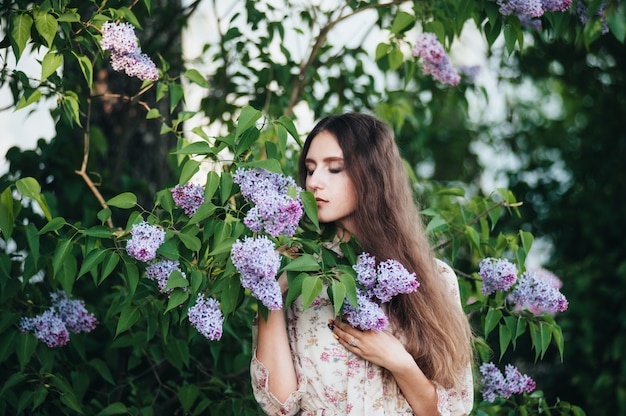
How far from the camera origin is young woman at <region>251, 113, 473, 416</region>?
189 centimetres

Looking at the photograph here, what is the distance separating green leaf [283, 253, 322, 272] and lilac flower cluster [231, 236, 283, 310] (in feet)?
0.12

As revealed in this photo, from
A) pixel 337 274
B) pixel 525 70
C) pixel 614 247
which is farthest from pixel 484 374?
pixel 525 70

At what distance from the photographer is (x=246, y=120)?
68.2 inches

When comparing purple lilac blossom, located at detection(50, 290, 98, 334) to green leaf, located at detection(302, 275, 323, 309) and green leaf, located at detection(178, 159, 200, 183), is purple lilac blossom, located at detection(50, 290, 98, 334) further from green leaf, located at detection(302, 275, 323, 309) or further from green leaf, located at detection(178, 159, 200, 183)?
green leaf, located at detection(302, 275, 323, 309)

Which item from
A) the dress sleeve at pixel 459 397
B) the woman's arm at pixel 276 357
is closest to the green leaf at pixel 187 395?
the woman's arm at pixel 276 357

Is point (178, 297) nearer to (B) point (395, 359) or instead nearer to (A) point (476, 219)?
(B) point (395, 359)

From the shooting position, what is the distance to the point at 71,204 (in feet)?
9.50

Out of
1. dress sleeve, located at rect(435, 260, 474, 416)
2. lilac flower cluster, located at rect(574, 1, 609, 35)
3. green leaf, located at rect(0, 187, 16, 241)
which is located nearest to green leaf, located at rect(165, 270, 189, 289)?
green leaf, located at rect(0, 187, 16, 241)

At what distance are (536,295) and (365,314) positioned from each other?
59 cm

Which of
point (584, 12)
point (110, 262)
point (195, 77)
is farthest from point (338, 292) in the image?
point (584, 12)

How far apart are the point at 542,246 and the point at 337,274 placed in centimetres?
389

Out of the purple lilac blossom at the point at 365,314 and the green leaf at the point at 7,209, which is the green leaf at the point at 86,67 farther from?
the purple lilac blossom at the point at 365,314

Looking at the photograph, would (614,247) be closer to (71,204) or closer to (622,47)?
(622,47)

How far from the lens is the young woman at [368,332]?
6.19 ft
